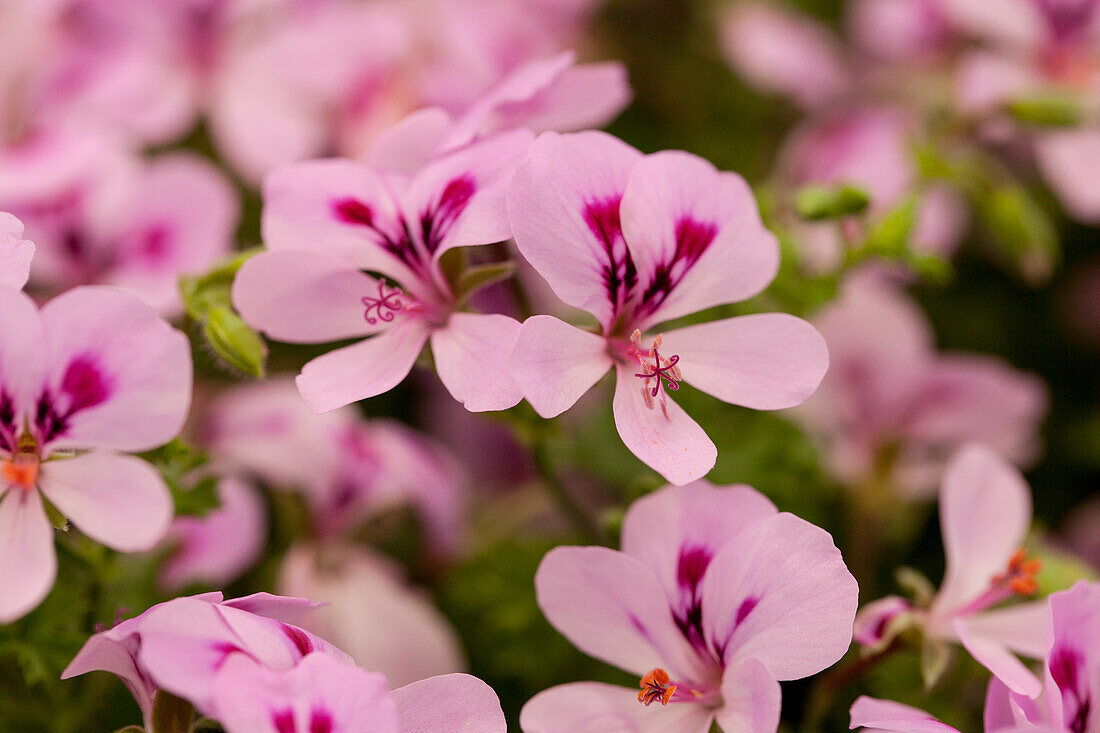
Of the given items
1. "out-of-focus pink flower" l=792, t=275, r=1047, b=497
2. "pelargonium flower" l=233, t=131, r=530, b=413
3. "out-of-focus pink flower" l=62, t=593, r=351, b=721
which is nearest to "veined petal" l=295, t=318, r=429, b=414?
"pelargonium flower" l=233, t=131, r=530, b=413

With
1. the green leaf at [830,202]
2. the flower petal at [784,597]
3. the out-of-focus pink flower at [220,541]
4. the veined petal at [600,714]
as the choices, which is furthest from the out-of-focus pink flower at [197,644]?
the green leaf at [830,202]

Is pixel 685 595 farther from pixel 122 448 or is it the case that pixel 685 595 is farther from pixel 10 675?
pixel 10 675

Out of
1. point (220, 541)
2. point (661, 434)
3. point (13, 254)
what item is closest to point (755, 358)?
point (661, 434)

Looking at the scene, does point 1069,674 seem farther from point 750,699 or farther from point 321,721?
point 321,721

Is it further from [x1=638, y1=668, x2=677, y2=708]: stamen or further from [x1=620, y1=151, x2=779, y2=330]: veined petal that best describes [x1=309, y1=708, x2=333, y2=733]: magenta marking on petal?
[x1=620, y1=151, x2=779, y2=330]: veined petal

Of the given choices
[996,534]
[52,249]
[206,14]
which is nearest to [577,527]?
[996,534]

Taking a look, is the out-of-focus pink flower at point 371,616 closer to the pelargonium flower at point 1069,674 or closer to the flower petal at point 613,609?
the flower petal at point 613,609

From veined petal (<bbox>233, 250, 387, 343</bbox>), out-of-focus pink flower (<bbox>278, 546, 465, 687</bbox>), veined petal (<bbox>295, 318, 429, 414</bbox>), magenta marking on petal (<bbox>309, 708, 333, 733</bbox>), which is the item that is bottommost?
out-of-focus pink flower (<bbox>278, 546, 465, 687</bbox>)
